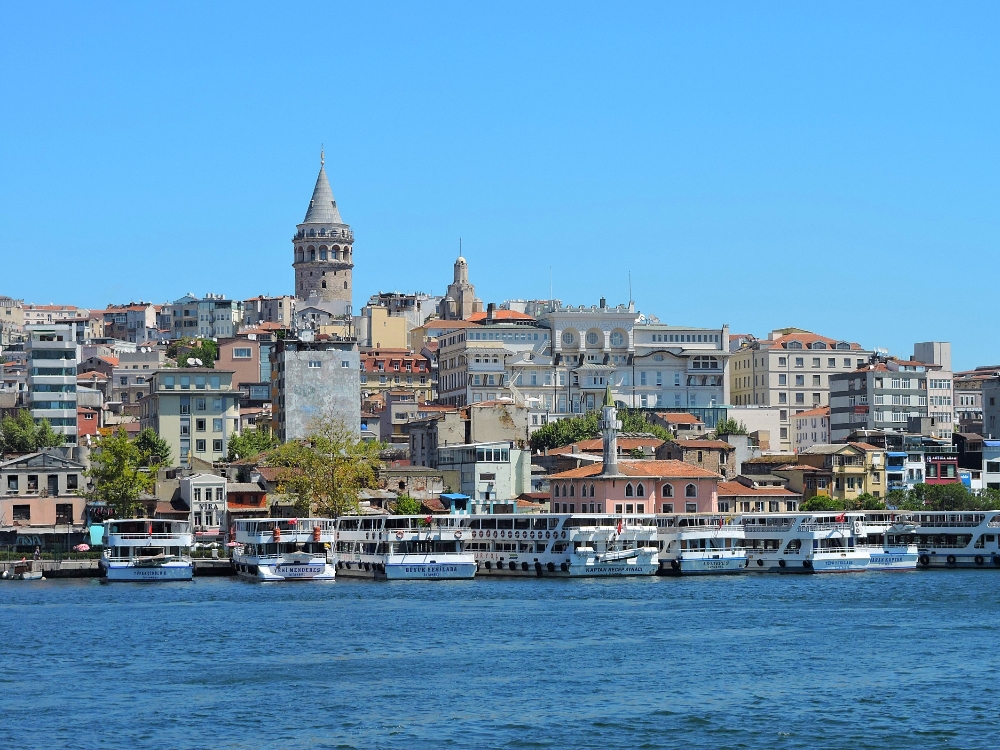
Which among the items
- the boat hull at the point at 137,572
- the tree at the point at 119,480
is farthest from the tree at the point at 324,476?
the boat hull at the point at 137,572

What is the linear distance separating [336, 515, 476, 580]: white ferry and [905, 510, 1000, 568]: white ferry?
1018 inches

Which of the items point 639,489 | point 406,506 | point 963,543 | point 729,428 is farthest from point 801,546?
point 729,428

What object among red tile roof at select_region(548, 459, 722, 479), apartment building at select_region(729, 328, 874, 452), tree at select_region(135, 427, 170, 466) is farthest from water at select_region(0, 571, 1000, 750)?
apartment building at select_region(729, 328, 874, 452)

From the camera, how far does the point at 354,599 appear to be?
251 feet

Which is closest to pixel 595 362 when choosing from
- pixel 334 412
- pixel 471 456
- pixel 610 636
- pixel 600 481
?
pixel 334 412

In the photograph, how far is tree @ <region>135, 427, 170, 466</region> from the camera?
4360 inches

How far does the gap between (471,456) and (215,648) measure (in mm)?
57062

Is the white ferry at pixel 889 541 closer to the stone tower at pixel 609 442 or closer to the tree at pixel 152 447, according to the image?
the stone tower at pixel 609 442

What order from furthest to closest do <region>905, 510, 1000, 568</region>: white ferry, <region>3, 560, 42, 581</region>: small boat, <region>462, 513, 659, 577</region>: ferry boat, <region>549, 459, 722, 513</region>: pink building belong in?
<region>549, 459, 722, 513</region>: pink building → <region>905, 510, 1000, 568</region>: white ferry → <region>462, 513, 659, 577</region>: ferry boat → <region>3, 560, 42, 581</region>: small boat

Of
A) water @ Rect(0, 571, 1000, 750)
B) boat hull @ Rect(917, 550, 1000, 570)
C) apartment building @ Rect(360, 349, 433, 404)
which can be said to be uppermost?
apartment building @ Rect(360, 349, 433, 404)

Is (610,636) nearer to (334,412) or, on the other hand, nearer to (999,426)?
(334,412)

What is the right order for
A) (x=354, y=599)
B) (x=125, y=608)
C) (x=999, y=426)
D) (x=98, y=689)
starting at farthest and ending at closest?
1. (x=999, y=426)
2. (x=354, y=599)
3. (x=125, y=608)
4. (x=98, y=689)

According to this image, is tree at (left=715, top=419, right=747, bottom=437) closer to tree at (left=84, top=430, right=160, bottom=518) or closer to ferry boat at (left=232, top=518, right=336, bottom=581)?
ferry boat at (left=232, top=518, right=336, bottom=581)

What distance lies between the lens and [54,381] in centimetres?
12338
